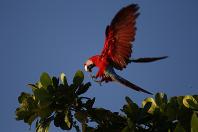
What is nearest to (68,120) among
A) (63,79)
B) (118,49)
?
(63,79)

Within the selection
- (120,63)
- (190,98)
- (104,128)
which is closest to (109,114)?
(104,128)

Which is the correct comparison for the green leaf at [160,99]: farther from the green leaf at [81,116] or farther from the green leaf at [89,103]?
the green leaf at [81,116]

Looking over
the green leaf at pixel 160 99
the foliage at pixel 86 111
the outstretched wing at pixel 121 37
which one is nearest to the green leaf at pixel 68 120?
the foliage at pixel 86 111

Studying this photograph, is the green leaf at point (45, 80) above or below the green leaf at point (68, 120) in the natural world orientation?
above

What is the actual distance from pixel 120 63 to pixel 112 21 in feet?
1.94

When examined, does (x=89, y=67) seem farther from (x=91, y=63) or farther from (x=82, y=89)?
(x=82, y=89)

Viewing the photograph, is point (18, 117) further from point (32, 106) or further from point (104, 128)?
point (104, 128)

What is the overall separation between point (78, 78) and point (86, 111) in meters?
0.54

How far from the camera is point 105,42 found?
200 inches

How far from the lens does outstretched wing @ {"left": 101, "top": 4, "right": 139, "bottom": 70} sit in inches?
178

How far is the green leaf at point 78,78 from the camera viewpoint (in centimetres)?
502

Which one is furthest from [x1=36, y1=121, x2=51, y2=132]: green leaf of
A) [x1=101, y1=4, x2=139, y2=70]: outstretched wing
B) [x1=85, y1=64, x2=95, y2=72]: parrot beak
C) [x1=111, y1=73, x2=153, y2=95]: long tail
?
[x1=101, y1=4, x2=139, y2=70]: outstretched wing

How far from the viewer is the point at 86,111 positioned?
4723mm

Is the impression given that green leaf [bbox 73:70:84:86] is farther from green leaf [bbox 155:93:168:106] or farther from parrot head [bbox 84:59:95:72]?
green leaf [bbox 155:93:168:106]
